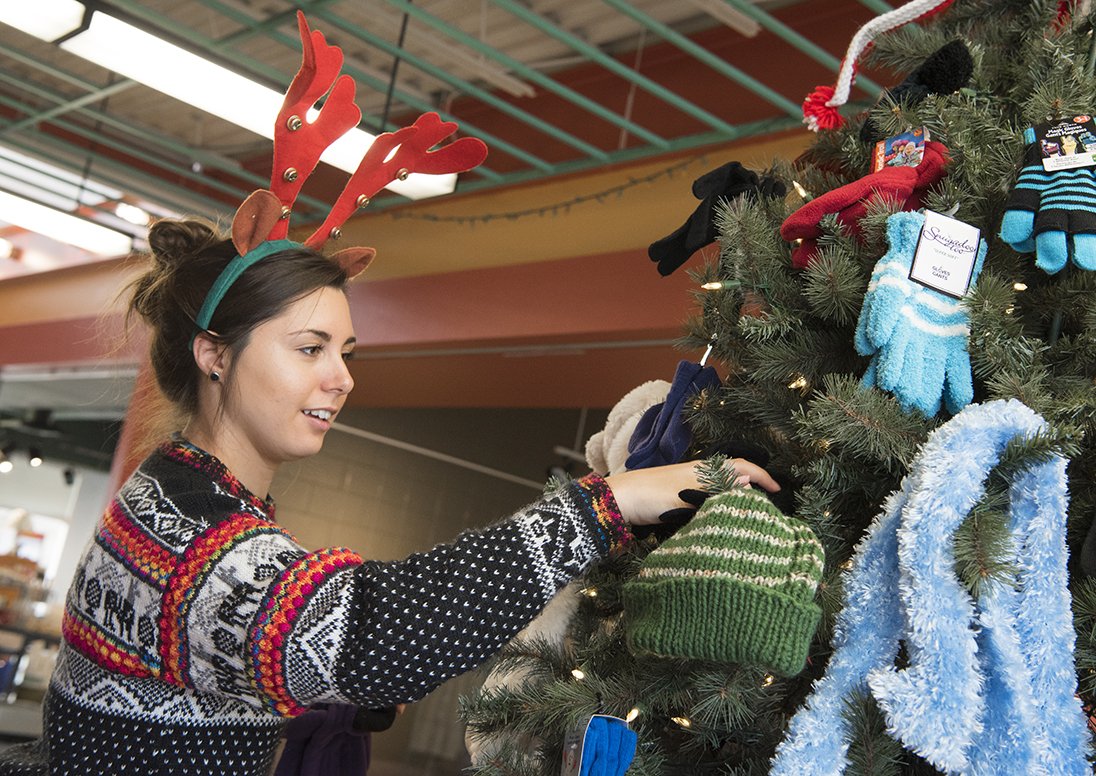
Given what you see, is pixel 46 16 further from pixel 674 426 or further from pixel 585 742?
pixel 585 742

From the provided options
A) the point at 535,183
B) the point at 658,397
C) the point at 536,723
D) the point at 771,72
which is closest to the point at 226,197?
the point at 535,183

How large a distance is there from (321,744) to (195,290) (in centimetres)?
90

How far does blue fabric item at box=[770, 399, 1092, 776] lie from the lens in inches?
34.7

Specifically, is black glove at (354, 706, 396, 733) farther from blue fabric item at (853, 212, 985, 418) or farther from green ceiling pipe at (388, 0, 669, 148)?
green ceiling pipe at (388, 0, 669, 148)

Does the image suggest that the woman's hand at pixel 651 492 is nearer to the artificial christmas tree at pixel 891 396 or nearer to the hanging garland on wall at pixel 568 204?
the artificial christmas tree at pixel 891 396

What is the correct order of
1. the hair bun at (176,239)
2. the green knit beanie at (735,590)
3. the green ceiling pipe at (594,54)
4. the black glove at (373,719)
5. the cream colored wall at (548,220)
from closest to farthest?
the green knit beanie at (735,590) < the hair bun at (176,239) < the black glove at (373,719) < the green ceiling pipe at (594,54) < the cream colored wall at (548,220)

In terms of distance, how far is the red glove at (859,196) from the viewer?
1.12 m

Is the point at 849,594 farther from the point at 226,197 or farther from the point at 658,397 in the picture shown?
the point at 226,197

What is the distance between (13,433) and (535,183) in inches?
295

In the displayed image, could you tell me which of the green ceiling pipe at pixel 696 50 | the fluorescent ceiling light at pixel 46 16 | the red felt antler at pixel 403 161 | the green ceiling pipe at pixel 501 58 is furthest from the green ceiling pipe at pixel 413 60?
the red felt antler at pixel 403 161

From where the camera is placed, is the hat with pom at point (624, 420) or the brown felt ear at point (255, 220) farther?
the hat with pom at point (624, 420)

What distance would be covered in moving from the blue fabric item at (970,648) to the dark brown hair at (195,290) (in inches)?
30.3

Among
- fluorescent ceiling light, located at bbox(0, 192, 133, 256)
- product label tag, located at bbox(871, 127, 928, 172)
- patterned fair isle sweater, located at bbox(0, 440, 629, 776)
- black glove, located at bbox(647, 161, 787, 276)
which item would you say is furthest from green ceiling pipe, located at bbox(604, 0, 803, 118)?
fluorescent ceiling light, located at bbox(0, 192, 133, 256)

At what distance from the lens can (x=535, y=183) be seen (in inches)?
170
